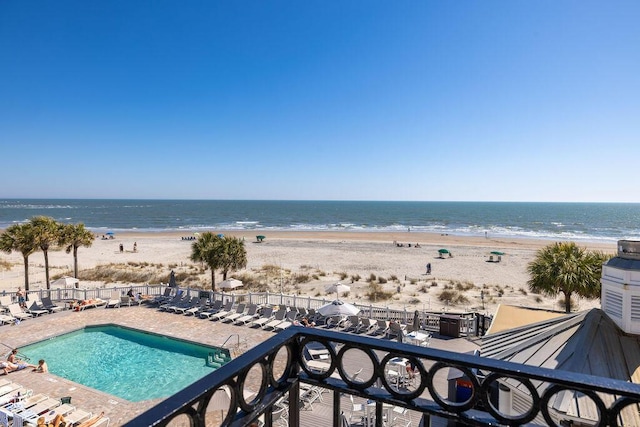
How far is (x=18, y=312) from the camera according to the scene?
15227mm

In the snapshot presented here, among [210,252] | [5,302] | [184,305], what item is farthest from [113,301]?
[210,252]

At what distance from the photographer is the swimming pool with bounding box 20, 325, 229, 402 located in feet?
34.1

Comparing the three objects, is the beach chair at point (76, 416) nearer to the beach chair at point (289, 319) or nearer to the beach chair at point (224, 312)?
the beach chair at point (289, 319)

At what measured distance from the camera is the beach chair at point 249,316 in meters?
14.8

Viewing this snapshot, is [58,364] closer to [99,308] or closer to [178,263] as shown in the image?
Result: [99,308]

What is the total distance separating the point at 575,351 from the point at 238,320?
12.8m

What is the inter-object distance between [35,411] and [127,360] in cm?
439

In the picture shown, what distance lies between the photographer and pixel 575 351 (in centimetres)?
431

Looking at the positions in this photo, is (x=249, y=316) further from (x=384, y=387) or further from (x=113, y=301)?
(x=384, y=387)

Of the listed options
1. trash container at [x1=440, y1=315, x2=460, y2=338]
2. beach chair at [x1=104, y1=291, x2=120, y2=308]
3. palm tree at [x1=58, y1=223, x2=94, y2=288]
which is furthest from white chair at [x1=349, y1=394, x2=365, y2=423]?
palm tree at [x1=58, y1=223, x2=94, y2=288]

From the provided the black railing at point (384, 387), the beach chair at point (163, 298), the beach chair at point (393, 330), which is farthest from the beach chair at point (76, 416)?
the beach chair at point (163, 298)

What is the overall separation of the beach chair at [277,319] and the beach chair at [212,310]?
9.99 feet

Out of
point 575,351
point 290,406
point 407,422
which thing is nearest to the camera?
point 290,406

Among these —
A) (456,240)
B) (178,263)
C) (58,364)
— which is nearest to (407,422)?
(58,364)
